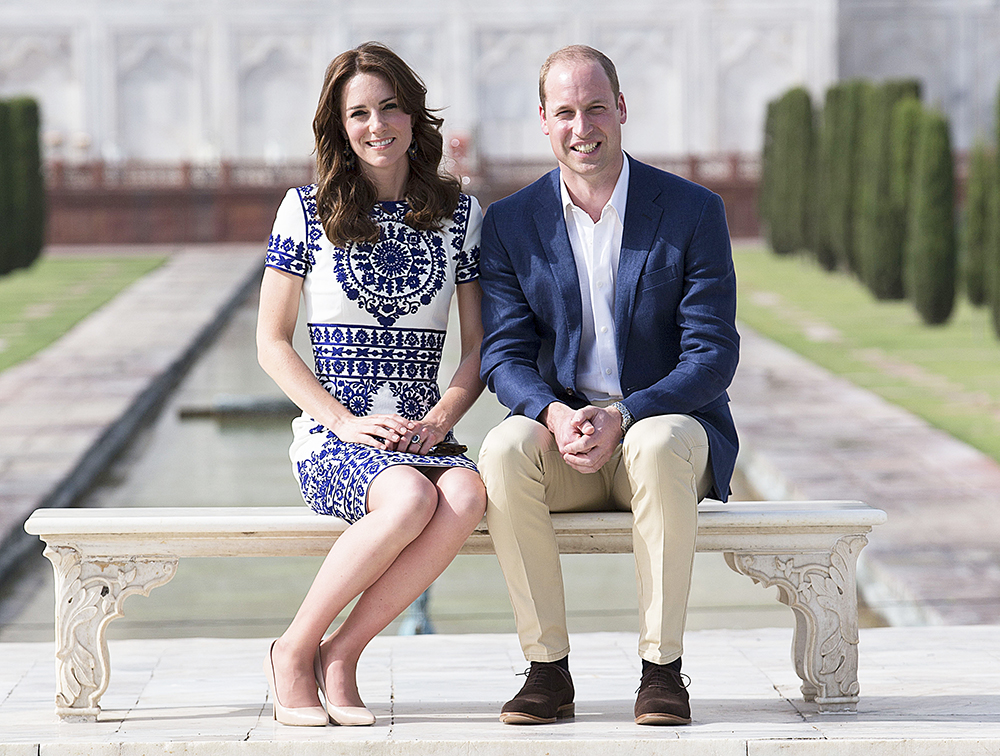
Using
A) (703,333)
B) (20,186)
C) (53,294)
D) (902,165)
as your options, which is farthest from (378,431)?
(20,186)

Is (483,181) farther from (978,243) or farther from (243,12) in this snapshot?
(978,243)

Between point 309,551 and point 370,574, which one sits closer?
point 370,574

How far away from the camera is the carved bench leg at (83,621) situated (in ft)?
8.43

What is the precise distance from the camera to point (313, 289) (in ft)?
9.03

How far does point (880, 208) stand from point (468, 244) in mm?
11545

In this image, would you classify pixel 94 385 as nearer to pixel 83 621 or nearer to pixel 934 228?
pixel 83 621

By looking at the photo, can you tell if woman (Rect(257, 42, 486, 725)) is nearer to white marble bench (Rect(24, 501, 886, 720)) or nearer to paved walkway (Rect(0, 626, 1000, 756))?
white marble bench (Rect(24, 501, 886, 720))

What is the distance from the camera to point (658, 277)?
2.64 metres

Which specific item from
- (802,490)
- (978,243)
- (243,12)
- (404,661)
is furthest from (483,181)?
(404,661)

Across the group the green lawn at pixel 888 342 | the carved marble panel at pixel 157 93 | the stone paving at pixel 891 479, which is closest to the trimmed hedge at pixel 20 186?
the carved marble panel at pixel 157 93

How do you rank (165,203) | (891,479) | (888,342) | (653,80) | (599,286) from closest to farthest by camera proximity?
(599,286) < (891,479) < (888,342) < (165,203) < (653,80)

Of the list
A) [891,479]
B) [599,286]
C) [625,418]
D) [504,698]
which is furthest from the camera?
[891,479]

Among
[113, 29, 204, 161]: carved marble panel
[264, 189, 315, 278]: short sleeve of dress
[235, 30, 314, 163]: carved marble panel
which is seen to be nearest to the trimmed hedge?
[113, 29, 204, 161]: carved marble panel

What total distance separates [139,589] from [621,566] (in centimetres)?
268
